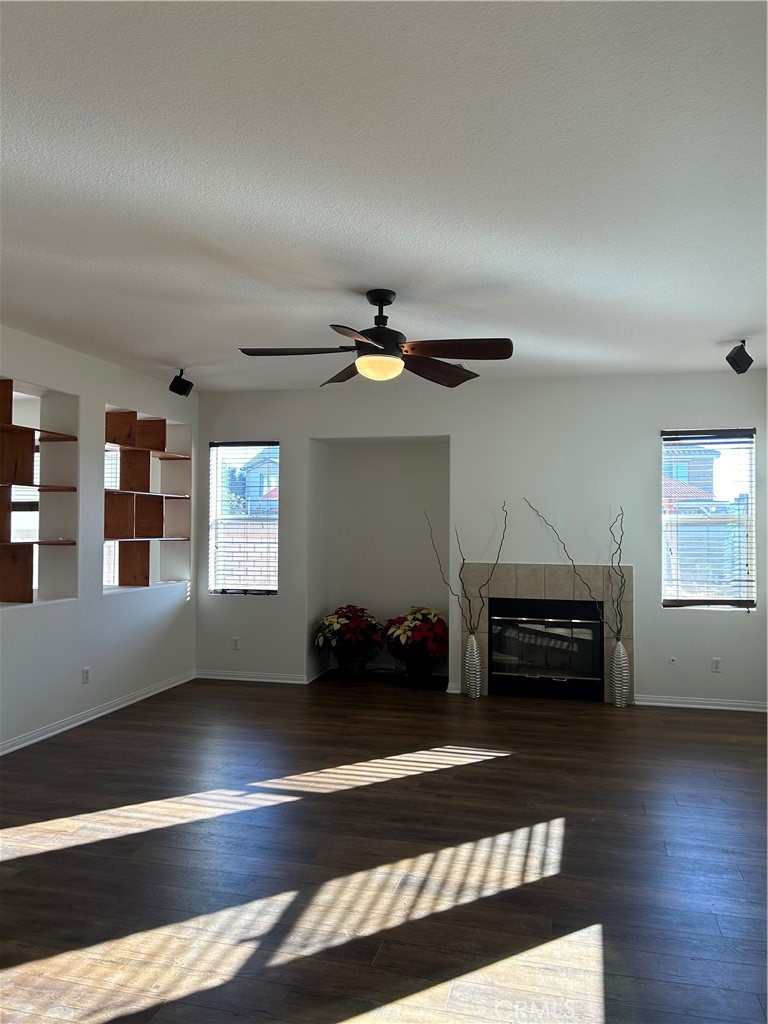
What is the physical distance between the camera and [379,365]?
12.2ft

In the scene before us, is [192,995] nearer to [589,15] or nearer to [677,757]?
[589,15]

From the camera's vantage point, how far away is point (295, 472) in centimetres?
658

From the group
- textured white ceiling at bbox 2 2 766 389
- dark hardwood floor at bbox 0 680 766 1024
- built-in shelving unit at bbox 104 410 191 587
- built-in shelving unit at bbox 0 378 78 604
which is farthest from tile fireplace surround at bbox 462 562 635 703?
built-in shelving unit at bbox 0 378 78 604

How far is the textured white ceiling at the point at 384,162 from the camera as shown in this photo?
182cm

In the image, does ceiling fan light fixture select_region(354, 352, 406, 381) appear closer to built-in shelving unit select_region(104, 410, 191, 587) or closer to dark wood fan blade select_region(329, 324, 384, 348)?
dark wood fan blade select_region(329, 324, 384, 348)

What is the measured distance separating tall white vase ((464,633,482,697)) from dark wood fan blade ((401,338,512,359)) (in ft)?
9.82

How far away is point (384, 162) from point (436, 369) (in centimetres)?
170

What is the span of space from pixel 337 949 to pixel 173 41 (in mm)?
2759

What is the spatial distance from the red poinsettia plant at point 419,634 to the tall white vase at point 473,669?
0.38m

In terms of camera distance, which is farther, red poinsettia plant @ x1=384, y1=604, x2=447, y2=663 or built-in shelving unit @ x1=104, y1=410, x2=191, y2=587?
red poinsettia plant @ x1=384, y1=604, x2=447, y2=663

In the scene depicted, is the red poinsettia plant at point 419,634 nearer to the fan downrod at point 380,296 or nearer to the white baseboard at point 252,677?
the white baseboard at point 252,677

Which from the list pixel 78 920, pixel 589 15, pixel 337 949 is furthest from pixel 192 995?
pixel 589 15

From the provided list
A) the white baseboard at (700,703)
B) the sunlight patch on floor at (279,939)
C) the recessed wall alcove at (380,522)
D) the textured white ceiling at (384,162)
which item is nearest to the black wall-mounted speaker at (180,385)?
the textured white ceiling at (384,162)

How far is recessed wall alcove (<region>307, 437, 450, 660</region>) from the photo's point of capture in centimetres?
700
